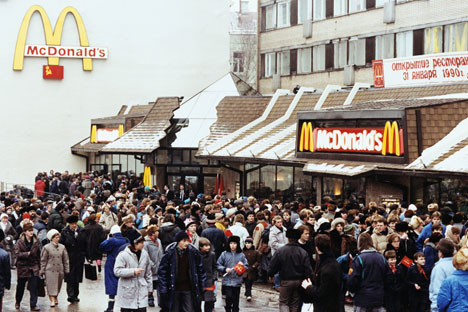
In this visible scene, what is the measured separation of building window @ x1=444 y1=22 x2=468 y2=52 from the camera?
123ft

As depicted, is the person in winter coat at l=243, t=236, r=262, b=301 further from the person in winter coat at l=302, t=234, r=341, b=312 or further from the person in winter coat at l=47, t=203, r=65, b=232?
the person in winter coat at l=302, t=234, r=341, b=312

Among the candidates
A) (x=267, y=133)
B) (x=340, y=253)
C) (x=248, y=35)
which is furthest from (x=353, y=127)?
(x=248, y=35)

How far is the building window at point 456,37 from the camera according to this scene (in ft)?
123

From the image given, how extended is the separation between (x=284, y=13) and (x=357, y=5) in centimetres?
751

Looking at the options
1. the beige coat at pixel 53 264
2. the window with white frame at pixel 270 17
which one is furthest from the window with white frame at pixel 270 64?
the beige coat at pixel 53 264

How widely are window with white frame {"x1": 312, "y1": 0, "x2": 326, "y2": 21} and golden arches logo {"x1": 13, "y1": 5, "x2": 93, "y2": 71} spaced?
1633 cm

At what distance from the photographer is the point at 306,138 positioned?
30328 millimetres

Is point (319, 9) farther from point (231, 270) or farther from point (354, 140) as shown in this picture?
point (231, 270)

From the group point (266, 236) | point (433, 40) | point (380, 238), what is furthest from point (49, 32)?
point (380, 238)

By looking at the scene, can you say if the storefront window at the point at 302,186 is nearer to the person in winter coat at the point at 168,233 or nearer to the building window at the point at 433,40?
the building window at the point at 433,40

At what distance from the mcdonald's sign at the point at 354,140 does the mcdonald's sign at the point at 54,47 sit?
3016 centimetres

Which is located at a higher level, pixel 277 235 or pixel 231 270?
pixel 277 235

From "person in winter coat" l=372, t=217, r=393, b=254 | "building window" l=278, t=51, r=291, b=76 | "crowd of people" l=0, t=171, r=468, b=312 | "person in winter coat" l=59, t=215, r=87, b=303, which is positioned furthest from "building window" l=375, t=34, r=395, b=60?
"person in winter coat" l=372, t=217, r=393, b=254

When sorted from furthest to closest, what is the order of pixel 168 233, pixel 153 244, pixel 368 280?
pixel 168 233 < pixel 153 244 < pixel 368 280
